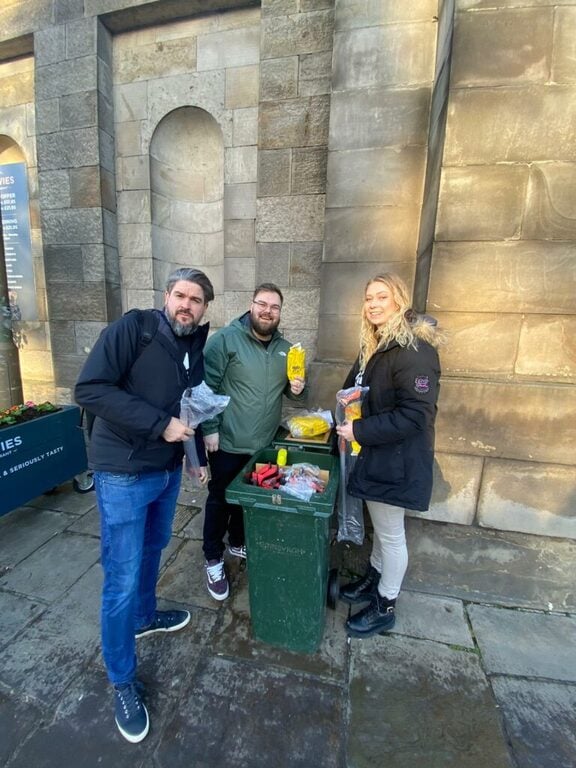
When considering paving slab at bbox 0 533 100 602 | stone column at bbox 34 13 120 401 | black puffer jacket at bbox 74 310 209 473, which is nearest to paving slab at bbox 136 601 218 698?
paving slab at bbox 0 533 100 602

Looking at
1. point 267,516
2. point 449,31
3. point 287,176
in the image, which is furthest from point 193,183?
point 267,516

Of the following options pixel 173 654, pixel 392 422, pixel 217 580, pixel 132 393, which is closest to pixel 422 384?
pixel 392 422

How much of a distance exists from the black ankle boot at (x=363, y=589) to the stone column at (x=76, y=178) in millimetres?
4234

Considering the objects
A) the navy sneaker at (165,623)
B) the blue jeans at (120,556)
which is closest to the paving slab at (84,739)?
the blue jeans at (120,556)

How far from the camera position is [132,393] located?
1767 millimetres

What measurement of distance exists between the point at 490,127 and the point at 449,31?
756mm

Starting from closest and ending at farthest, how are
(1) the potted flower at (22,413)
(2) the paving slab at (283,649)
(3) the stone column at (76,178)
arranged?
(2) the paving slab at (283,649)
(1) the potted flower at (22,413)
(3) the stone column at (76,178)

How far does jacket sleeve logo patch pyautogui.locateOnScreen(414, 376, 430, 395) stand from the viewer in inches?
77.2

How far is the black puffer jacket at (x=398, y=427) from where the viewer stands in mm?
1971

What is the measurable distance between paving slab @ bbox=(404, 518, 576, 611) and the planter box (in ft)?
11.0

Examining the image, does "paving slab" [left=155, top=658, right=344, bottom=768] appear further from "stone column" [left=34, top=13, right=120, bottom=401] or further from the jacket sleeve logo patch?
"stone column" [left=34, top=13, right=120, bottom=401]

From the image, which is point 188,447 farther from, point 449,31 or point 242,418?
point 449,31

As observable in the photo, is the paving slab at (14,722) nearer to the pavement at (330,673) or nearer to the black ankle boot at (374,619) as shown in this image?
the pavement at (330,673)

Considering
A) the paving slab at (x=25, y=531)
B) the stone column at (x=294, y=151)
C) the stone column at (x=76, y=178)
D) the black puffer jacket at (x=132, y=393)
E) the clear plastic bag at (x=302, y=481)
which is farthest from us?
the stone column at (x=76, y=178)
